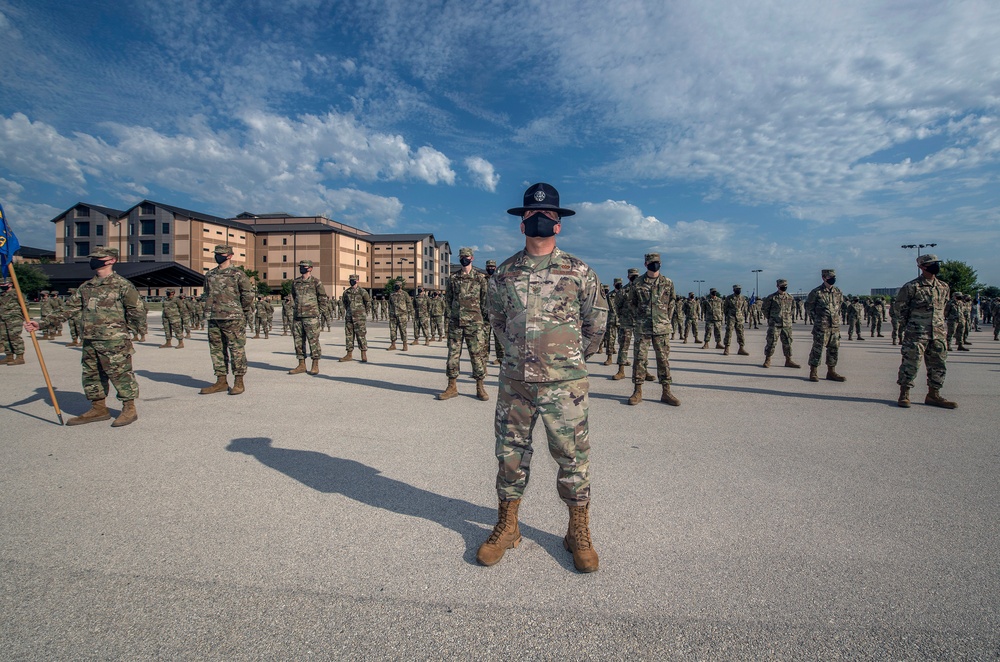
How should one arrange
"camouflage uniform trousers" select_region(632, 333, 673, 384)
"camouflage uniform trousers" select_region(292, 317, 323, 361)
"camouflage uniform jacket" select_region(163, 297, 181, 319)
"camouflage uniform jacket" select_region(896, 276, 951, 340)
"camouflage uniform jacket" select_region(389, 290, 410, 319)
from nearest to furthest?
"camouflage uniform jacket" select_region(896, 276, 951, 340) < "camouflage uniform trousers" select_region(632, 333, 673, 384) < "camouflage uniform trousers" select_region(292, 317, 323, 361) < "camouflage uniform jacket" select_region(163, 297, 181, 319) < "camouflage uniform jacket" select_region(389, 290, 410, 319)

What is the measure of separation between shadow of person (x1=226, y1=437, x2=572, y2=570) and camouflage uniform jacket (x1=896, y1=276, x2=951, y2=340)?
7344mm

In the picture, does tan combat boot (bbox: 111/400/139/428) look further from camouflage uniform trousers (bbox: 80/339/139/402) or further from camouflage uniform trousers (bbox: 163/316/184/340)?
camouflage uniform trousers (bbox: 163/316/184/340)

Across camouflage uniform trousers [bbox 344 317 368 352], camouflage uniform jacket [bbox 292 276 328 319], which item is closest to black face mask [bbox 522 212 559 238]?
camouflage uniform jacket [bbox 292 276 328 319]

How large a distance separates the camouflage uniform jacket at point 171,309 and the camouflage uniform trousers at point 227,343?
983 cm

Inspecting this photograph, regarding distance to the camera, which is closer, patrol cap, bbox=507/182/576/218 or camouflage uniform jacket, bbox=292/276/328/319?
patrol cap, bbox=507/182/576/218

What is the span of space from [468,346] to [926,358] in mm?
7054

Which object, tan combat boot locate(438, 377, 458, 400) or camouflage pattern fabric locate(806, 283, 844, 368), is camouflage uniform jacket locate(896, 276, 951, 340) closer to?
camouflage pattern fabric locate(806, 283, 844, 368)

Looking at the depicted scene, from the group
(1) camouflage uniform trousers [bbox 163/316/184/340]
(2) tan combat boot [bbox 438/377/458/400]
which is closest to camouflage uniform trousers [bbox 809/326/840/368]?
(2) tan combat boot [bbox 438/377/458/400]

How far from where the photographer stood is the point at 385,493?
3.73 m

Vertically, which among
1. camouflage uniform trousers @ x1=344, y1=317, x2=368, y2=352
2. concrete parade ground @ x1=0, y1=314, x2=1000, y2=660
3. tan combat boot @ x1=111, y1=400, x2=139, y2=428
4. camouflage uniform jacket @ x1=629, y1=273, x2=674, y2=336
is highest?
camouflage uniform jacket @ x1=629, y1=273, x2=674, y2=336

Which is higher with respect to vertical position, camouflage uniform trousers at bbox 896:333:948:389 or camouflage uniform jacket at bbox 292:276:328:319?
camouflage uniform jacket at bbox 292:276:328:319

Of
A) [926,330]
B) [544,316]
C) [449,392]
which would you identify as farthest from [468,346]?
[926,330]

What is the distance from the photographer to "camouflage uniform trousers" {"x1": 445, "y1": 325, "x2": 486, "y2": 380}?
25.3 ft

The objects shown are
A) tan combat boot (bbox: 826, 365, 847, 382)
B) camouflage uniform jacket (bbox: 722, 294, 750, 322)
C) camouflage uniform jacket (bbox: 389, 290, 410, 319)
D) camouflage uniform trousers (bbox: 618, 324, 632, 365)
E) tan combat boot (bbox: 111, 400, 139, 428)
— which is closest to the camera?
Answer: tan combat boot (bbox: 111, 400, 139, 428)
